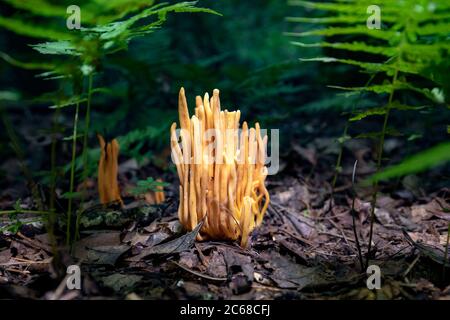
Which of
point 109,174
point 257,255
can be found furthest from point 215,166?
point 109,174

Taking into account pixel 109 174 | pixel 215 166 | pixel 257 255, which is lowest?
pixel 257 255

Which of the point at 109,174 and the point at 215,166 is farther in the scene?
the point at 109,174

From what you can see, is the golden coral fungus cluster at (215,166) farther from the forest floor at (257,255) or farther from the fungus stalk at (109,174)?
the fungus stalk at (109,174)

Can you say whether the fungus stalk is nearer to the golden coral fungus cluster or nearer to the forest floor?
the forest floor

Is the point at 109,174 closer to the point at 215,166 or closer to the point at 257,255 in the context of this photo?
the point at 215,166

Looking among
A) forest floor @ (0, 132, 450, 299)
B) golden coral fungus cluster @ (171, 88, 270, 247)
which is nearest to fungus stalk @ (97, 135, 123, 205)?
forest floor @ (0, 132, 450, 299)

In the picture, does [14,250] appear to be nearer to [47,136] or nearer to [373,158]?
[47,136]
